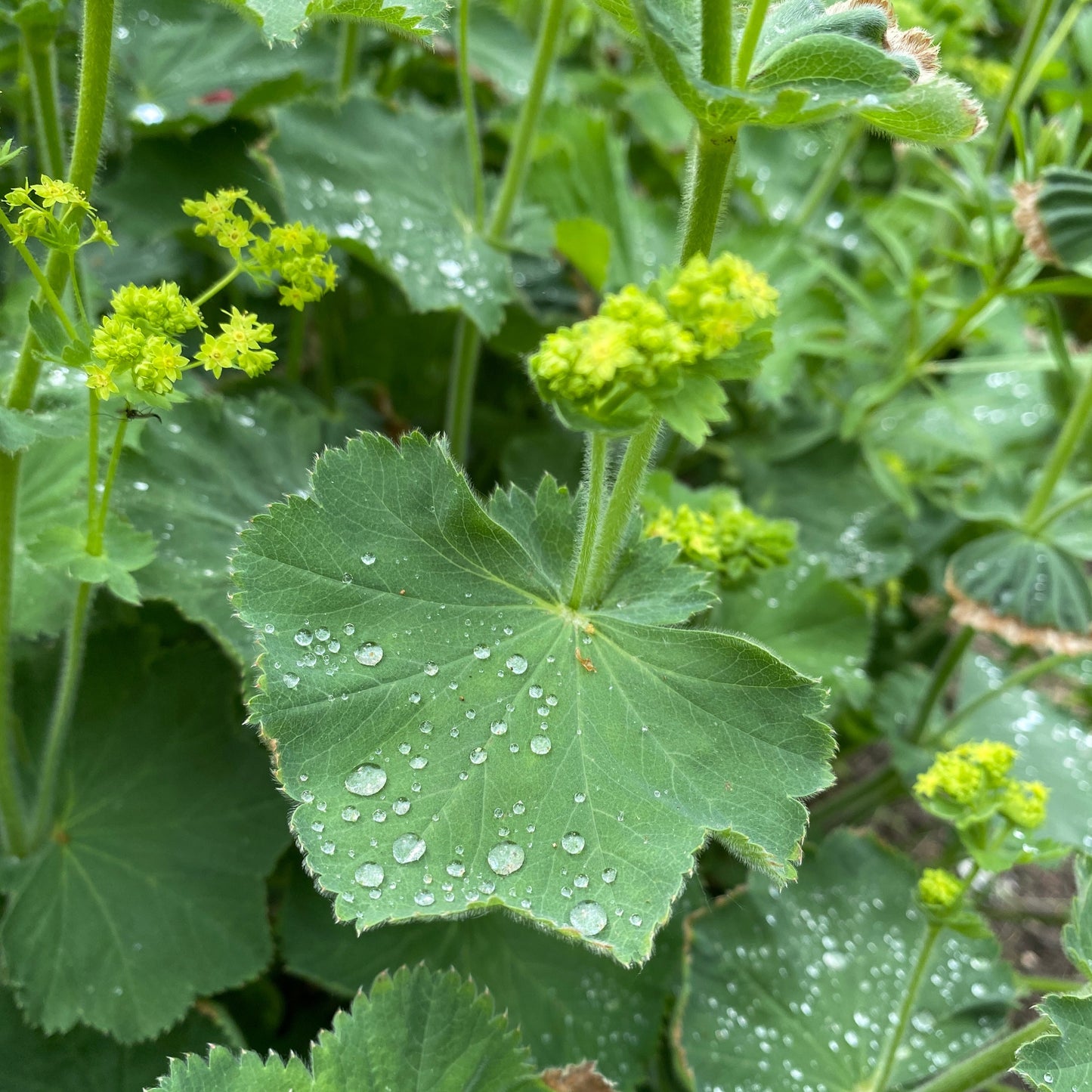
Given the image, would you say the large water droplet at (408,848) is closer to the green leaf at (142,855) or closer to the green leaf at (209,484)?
the green leaf at (209,484)

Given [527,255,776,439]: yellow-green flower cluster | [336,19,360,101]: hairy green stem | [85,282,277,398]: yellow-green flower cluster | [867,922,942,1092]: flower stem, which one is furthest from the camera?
[336,19,360,101]: hairy green stem

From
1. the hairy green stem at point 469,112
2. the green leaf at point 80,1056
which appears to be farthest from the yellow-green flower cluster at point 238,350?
the green leaf at point 80,1056

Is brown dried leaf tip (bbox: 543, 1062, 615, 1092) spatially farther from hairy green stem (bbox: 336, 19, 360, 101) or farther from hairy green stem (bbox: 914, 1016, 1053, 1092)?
hairy green stem (bbox: 336, 19, 360, 101)

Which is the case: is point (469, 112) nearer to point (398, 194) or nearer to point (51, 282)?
point (398, 194)

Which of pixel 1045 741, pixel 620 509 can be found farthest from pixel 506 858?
pixel 1045 741

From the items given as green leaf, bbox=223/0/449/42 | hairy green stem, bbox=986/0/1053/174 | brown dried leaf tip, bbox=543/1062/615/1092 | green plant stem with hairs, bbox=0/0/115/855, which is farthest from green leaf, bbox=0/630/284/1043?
hairy green stem, bbox=986/0/1053/174

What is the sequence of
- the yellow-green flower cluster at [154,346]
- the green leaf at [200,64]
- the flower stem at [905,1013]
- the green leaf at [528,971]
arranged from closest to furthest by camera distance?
1. the yellow-green flower cluster at [154,346]
2. the flower stem at [905,1013]
3. the green leaf at [528,971]
4. the green leaf at [200,64]

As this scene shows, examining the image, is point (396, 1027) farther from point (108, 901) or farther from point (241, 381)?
point (241, 381)
